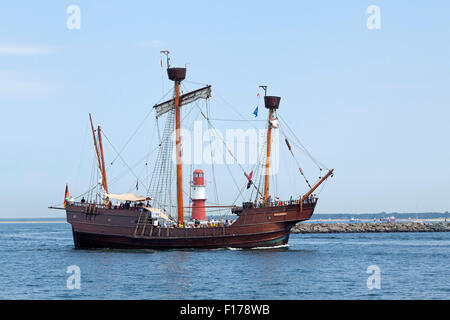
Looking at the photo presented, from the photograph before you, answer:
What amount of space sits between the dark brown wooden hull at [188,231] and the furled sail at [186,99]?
37.1 feet

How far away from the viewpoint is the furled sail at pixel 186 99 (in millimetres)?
67188

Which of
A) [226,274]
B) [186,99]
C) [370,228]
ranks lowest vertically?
[370,228]

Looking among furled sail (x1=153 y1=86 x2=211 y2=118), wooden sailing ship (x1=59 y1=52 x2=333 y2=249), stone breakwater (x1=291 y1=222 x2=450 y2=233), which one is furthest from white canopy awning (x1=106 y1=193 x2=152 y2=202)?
stone breakwater (x1=291 y1=222 x2=450 y2=233)

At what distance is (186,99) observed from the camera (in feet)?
223

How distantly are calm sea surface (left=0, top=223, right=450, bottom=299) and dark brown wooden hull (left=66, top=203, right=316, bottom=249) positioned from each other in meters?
0.98

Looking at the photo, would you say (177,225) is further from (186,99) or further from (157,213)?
(186,99)

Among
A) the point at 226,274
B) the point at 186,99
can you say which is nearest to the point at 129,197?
the point at 186,99

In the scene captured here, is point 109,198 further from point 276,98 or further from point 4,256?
point 276,98

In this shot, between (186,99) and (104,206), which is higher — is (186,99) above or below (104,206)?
above

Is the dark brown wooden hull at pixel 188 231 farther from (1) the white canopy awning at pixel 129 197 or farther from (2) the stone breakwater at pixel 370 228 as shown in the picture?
(2) the stone breakwater at pixel 370 228

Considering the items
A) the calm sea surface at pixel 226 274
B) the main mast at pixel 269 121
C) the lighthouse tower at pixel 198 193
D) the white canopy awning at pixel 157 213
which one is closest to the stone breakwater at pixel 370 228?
the lighthouse tower at pixel 198 193

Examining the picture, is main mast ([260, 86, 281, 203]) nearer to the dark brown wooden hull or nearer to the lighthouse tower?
the dark brown wooden hull

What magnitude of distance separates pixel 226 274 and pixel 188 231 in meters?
16.6

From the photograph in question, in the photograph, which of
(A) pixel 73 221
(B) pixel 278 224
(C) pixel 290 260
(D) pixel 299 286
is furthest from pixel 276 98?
(D) pixel 299 286
